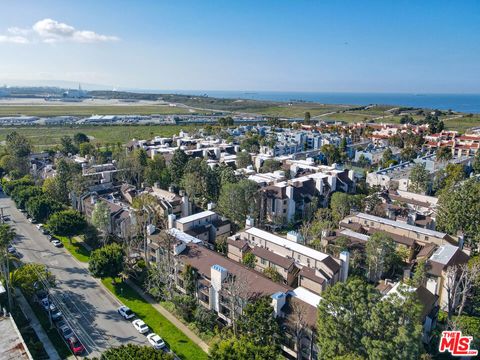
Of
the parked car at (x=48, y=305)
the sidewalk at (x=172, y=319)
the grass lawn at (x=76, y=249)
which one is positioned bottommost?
the sidewalk at (x=172, y=319)

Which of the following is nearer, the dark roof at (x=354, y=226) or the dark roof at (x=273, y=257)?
the dark roof at (x=273, y=257)

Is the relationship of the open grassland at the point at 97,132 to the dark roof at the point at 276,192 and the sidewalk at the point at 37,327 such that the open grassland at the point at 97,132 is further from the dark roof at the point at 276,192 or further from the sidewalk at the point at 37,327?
the sidewalk at the point at 37,327

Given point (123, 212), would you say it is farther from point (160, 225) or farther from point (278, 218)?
point (278, 218)

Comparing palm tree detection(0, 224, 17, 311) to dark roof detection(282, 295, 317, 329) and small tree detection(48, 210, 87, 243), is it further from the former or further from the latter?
dark roof detection(282, 295, 317, 329)

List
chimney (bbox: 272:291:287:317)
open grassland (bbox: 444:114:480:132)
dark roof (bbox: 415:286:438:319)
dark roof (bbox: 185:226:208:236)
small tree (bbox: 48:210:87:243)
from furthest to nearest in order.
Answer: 1. open grassland (bbox: 444:114:480:132)
2. small tree (bbox: 48:210:87:243)
3. dark roof (bbox: 185:226:208:236)
4. dark roof (bbox: 415:286:438:319)
5. chimney (bbox: 272:291:287:317)

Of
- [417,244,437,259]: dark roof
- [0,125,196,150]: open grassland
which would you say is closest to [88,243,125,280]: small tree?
[417,244,437,259]: dark roof

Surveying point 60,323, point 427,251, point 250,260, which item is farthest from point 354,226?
point 60,323

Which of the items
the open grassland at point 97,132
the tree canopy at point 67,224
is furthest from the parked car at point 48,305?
the open grassland at point 97,132
